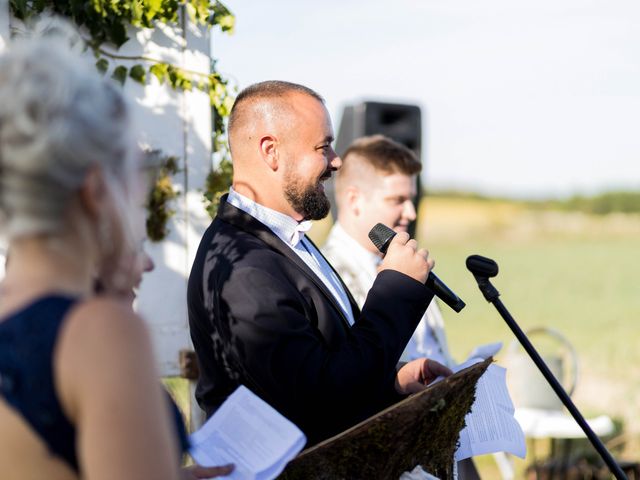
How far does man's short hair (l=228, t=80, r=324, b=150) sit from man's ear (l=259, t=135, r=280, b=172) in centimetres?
13

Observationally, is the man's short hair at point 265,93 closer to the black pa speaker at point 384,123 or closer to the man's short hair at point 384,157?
the man's short hair at point 384,157

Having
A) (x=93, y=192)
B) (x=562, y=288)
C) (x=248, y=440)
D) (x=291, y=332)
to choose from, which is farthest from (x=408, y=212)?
(x=562, y=288)

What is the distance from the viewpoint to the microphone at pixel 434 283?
2543 millimetres

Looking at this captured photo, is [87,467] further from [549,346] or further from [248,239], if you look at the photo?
[549,346]

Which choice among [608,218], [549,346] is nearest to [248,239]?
[549,346]

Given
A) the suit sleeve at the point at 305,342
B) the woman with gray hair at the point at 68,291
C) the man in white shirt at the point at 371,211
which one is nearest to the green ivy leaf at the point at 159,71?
the man in white shirt at the point at 371,211

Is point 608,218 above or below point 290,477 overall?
below

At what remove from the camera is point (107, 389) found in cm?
122

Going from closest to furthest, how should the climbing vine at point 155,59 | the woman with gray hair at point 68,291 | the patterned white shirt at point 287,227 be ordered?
the woman with gray hair at point 68,291
the patterned white shirt at point 287,227
the climbing vine at point 155,59

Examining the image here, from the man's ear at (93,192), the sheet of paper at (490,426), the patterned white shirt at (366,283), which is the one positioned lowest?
the patterned white shirt at (366,283)

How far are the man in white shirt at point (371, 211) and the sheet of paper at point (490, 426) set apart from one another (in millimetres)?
1372

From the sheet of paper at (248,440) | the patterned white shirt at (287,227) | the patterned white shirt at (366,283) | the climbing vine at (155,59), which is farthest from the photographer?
the patterned white shirt at (366,283)

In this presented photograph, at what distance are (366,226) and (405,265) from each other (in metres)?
1.93

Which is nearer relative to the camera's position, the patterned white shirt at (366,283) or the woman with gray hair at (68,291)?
the woman with gray hair at (68,291)
